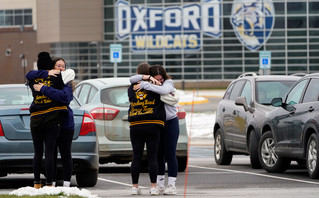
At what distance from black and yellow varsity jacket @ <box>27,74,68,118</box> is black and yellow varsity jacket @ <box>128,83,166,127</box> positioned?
2.83 ft

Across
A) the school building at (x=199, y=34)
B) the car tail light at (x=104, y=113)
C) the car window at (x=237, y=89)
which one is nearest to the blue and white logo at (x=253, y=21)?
the school building at (x=199, y=34)

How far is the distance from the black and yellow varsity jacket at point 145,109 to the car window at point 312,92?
10.4ft

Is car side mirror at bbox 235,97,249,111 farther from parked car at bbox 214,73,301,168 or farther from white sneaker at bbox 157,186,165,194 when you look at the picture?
white sneaker at bbox 157,186,165,194

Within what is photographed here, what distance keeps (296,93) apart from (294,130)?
0.71 meters

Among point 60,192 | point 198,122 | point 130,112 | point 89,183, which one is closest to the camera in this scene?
point 60,192

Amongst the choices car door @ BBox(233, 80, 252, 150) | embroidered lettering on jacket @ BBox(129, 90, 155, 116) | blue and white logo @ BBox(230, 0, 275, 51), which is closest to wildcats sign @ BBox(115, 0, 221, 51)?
blue and white logo @ BBox(230, 0, 275, 51)

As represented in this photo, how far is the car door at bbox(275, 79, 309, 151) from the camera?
1333cm

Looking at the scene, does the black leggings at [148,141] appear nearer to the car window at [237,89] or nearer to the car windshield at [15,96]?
the car windshield at [15,96]

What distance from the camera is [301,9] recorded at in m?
78.9

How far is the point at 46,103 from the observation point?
404 inches

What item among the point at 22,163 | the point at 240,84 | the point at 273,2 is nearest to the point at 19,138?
the point at 22,163

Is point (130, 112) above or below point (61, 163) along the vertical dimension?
above

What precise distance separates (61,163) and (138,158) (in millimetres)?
1102

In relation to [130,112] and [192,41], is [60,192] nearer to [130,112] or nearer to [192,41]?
[130,112]
